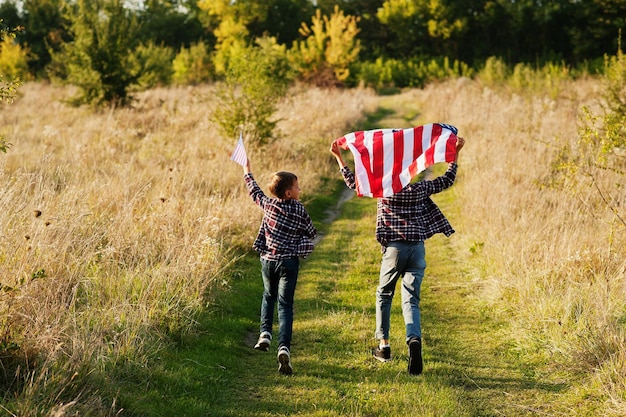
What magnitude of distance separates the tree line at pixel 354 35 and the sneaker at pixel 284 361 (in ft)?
83.7

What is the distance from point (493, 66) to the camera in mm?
29125

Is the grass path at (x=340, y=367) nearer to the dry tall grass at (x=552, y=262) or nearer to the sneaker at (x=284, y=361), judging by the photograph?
the sneaker at (x=284, y=361)

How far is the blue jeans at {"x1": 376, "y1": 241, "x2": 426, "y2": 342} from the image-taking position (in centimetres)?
559

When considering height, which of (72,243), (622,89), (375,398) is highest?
(622,89)

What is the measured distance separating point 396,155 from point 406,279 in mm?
1171

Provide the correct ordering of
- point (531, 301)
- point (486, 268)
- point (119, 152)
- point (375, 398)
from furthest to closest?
point (119, 152) → point (486, 268) → point (531, 301) → point (375, 398)

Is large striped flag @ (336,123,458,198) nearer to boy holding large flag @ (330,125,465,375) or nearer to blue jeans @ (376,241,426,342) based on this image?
boy holding large flag @ (330,125,465,375)

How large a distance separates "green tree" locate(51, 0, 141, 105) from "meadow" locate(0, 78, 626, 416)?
6.23 metres

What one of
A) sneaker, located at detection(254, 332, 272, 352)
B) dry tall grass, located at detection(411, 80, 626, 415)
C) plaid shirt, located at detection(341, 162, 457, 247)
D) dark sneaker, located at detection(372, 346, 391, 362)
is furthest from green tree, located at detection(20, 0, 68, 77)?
dark sneaker, located at detection(372, 346, 391, 362)

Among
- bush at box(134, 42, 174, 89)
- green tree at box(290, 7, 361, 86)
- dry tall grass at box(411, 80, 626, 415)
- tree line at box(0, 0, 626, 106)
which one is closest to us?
dry tall grass at box(411, 80, 626, 415)

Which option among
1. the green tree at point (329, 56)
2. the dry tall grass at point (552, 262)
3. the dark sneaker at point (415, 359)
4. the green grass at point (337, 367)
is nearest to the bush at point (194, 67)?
the green tree at point (329, 56)

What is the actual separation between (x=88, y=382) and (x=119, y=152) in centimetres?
938

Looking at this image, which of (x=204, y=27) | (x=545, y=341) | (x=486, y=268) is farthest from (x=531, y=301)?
(x=204, y=27)

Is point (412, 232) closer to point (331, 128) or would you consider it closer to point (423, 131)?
point (423, 131)
